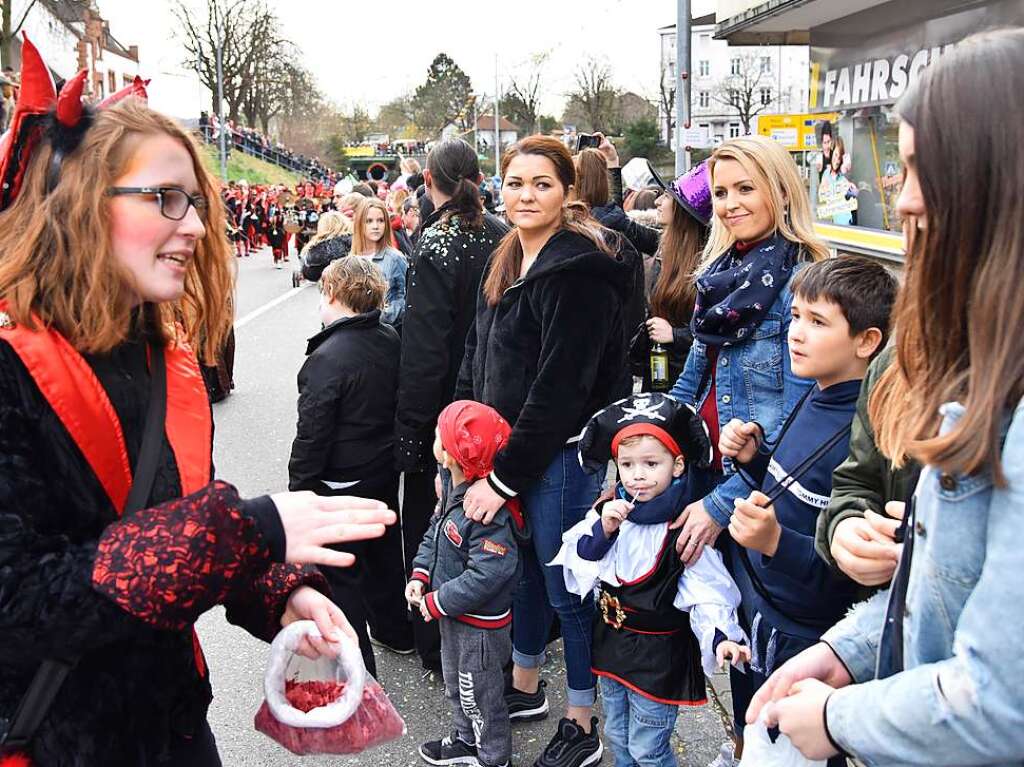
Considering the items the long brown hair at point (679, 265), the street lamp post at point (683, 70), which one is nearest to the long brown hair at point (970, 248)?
the long brown hair at point (679, 265)

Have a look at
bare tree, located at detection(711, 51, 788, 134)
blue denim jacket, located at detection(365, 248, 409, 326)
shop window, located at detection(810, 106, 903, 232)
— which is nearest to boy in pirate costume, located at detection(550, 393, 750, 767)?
blue denim jacket, located at detection(365, 248, 409, 326)

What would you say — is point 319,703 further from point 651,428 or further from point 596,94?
point 596,94

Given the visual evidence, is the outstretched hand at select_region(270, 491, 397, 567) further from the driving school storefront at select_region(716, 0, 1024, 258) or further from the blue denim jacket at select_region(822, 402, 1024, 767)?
the driving school storefront at select_region(716, 0, 1024, 258)

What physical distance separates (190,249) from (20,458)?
1.77 feet

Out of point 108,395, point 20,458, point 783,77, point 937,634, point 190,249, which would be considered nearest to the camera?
point 937,634

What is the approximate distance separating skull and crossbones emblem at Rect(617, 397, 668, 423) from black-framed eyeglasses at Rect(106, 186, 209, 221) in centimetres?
152

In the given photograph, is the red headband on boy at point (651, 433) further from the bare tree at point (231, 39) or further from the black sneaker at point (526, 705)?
the bare tree at point (231, 39)

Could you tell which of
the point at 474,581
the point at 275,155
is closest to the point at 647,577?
the point at 474,581

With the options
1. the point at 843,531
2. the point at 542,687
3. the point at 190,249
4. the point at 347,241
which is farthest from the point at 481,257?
the point at 347,241

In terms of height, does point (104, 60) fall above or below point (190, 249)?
above

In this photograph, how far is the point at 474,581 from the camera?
122 inches

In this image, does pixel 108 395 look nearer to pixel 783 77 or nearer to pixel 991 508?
pixel 991 508

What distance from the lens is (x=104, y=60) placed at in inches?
2418

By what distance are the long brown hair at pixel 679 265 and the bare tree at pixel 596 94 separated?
5462cm
